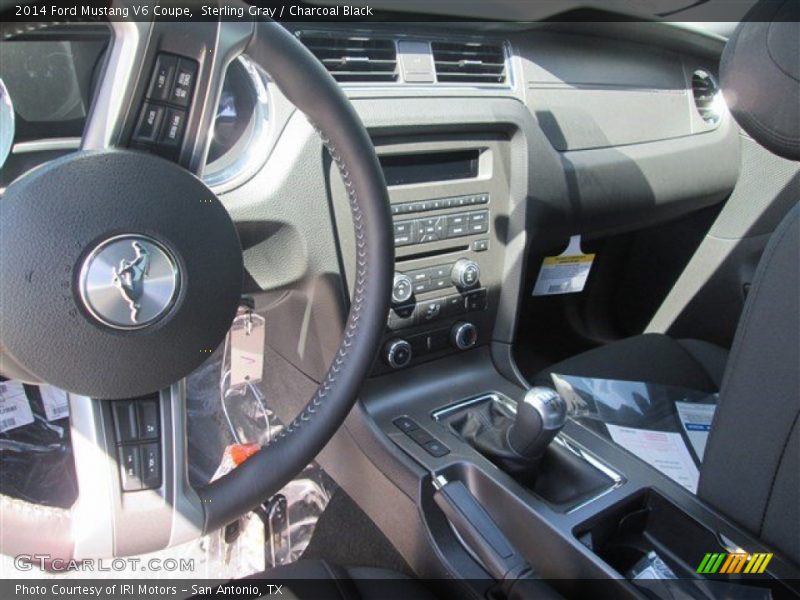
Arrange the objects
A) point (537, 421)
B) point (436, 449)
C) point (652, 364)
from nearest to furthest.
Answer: point (537, 421) → point (436, 449) → point (652, 364)

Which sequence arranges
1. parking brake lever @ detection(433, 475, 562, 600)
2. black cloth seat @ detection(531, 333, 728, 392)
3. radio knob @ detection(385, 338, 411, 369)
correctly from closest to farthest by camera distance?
parking brake lever @ detection(433, 475, 562, 600) → radio knob @ detection(385, 338, 411, 369) → black cloth seat @ detection(531, 333, 728, 392)

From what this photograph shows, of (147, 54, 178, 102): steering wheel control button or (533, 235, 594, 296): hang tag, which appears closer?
(147, 54, 178, 102): steering wheel control button

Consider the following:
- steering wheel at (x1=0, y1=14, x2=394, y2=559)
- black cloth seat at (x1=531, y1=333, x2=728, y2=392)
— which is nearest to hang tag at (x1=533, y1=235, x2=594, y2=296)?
black cloth seat at (x1=531, y1=333, x2=728, y2=392)

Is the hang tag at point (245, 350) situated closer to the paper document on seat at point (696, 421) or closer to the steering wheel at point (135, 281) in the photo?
the steering wheel at point (135, 281)

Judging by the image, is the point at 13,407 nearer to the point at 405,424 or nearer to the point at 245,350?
the point at 245,350

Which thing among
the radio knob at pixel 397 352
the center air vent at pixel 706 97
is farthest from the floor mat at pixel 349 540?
the center air vent at pixel 706 97

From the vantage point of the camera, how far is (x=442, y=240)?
4.19ft

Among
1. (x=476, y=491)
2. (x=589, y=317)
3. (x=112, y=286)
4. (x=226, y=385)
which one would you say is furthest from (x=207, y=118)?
(x=589, y=317)

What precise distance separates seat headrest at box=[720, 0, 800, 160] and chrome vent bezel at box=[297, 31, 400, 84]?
564mm

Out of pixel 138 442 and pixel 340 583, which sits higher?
pixel 138 442

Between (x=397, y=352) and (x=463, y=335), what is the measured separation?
17 cm

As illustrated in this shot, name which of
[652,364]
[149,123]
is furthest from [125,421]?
[652,364]

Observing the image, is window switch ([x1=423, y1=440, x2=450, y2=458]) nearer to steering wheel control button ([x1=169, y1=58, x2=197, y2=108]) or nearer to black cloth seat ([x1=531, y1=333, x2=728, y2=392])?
black cloth seat ([x1=531, y1=333, x2=728, y2=392])

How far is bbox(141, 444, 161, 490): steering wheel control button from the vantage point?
75cm
